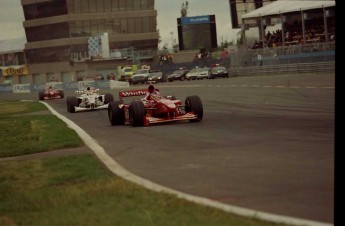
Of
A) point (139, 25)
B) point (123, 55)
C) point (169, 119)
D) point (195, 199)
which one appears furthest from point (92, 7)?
point (195, 199)

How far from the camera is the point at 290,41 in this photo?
47.2 m

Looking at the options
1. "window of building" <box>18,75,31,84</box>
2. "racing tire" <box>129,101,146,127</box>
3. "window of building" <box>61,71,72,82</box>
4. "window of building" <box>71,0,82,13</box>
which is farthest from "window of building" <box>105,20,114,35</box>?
"racing tire" <box>129,101,146,127</box>

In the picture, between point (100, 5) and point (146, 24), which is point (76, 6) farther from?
point (146, 24)

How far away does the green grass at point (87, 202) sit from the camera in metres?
5.62

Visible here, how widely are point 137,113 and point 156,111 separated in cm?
82

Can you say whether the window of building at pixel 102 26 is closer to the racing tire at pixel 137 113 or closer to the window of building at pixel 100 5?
the window of building at pixel 100 5

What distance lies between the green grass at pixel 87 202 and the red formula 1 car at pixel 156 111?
6.01 m

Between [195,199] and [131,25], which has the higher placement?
[131,25]

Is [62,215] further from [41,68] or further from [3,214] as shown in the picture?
[41,68]

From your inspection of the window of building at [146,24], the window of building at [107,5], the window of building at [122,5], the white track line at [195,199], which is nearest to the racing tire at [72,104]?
the white track line at [195,199]

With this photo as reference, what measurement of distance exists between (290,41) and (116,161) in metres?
39.1

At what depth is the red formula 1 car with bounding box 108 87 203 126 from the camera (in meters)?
15.9

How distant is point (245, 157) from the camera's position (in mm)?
9195

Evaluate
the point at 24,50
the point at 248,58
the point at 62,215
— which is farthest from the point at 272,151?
the point at 24,50
